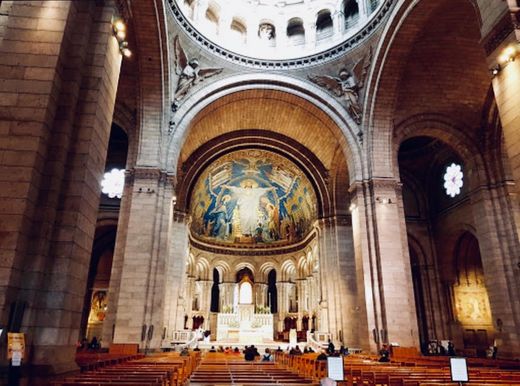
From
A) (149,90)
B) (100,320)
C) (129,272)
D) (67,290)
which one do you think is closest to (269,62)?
(149,90)

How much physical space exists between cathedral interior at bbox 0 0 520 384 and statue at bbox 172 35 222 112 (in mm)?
75

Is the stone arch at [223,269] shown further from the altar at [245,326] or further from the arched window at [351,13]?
the arched window at [351,13]

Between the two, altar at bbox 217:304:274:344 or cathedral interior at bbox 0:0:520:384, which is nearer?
cathedral interior at bbox 0:0:520:384

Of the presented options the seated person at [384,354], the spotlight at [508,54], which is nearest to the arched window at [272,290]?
the seated person at [384,354]

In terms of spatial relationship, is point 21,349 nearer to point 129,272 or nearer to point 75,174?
point 75,174

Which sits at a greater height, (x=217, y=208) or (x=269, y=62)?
(x=269, y=62)

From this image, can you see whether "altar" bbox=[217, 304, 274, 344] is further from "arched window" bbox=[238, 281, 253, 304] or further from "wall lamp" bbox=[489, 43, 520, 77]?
"wall lamp" bbox=[489, 43, 520, 77]

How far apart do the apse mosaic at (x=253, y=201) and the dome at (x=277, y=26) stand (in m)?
7.23

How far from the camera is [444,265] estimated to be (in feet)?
75.8

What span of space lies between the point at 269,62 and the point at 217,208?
13864mm

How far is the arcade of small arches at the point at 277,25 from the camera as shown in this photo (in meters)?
19.5

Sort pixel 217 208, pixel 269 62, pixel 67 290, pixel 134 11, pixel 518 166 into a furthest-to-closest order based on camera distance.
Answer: pixel 217 208
pixel 269 62
pixel 134 11
pixel 518 166
pixel 67 290

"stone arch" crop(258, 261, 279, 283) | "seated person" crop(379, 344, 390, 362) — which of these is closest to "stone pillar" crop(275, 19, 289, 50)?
"seated person" crop(379, 344, 390, 362)

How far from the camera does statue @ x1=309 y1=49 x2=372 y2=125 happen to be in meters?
17.8
